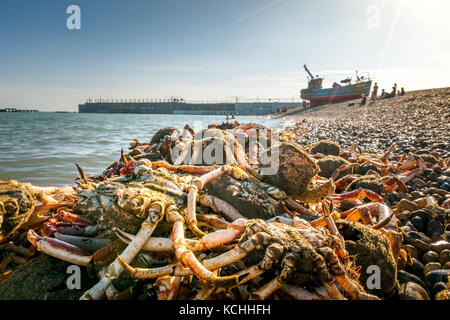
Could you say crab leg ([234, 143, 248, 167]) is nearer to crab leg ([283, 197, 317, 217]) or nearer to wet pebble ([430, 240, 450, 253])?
crab leg ([283, 197, 317, 217])

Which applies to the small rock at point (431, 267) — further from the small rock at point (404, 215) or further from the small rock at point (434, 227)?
the small rock at point (404, 215)

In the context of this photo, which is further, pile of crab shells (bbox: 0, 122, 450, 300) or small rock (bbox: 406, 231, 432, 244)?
small rock (bbox: 406, 231, 432, 244)

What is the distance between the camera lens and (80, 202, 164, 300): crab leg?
56.7 inches

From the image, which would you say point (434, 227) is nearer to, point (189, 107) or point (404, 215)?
point (404, 215)

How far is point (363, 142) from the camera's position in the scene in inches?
419

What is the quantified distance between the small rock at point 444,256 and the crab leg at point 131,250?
2.68 meters

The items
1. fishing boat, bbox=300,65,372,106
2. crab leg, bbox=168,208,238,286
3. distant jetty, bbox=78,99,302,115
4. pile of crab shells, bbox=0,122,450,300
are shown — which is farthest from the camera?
distant jetty, bbox=78,99,302,115

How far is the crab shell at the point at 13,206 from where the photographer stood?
194cm

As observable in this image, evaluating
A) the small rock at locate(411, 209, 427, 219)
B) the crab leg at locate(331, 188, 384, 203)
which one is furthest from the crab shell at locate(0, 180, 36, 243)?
the small rock at locate(411, 209, 427, 219)

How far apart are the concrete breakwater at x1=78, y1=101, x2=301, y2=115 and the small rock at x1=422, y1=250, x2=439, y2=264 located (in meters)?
90.4

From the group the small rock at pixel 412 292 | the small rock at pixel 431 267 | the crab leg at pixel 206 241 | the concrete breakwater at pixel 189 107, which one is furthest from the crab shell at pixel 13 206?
the concrete breakwater at pixel 189 107
